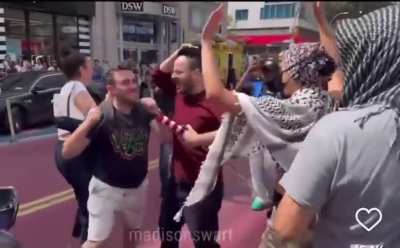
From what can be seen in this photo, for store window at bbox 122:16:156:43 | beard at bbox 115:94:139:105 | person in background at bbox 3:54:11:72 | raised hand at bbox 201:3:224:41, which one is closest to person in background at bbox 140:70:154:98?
store window at bbox 122:16:156:43

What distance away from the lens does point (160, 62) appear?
296cm

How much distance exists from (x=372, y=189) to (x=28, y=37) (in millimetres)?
1906

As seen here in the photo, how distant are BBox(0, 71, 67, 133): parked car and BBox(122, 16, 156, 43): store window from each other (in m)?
0.51

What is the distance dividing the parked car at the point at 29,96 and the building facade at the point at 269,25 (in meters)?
1.12

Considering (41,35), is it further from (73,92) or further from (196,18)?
(196,18)

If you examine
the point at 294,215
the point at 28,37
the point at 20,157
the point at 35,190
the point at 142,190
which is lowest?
the point at 35,190

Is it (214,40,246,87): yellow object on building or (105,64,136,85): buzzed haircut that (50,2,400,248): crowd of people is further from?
(214,40,246,87): yellow object on building

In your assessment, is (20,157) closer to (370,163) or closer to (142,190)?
(142,190)

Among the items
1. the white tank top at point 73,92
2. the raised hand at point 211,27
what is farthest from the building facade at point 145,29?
the raised hand at point 211,27

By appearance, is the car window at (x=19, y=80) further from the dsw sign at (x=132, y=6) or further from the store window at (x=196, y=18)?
the store window at (x=196, y=18)

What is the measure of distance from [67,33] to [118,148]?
0.75m

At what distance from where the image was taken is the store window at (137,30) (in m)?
2.85

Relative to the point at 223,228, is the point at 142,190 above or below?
above

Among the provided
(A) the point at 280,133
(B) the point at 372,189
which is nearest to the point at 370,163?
(B) the point at 372,189
